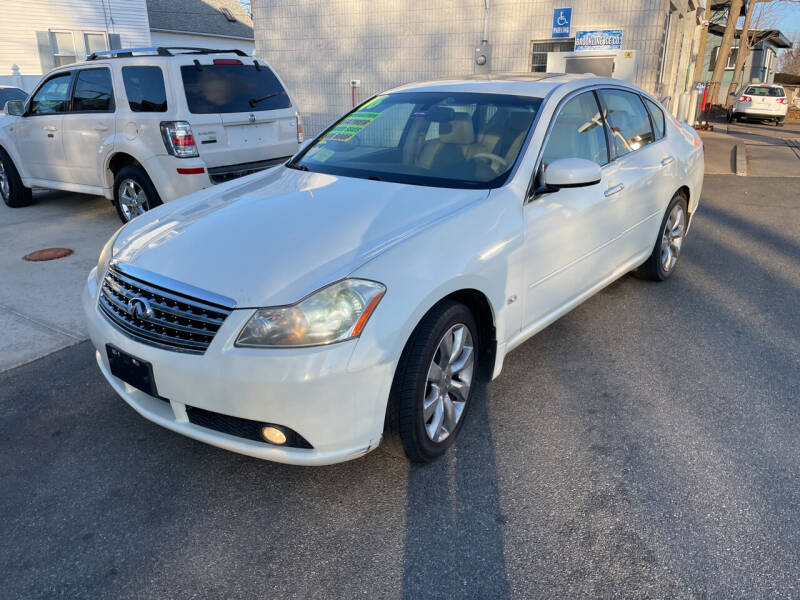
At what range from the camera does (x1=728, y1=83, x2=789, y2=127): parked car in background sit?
25172 millimetres

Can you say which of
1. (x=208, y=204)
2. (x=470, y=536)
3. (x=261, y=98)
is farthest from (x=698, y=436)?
(x=261, y=98)

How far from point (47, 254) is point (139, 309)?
13.9ft

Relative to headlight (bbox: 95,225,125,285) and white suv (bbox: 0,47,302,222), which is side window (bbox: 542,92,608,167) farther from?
white suv (bbox: 0,47,302,222)

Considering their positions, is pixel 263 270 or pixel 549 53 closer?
pixel 263 270

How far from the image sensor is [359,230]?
287 cm

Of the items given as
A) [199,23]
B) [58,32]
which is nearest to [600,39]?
[58,32]

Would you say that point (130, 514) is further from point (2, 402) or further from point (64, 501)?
point (2, 402)

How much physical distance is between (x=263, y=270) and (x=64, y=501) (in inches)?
51.6

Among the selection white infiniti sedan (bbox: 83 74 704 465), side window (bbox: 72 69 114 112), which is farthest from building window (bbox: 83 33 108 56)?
white infiniti sedan (bbox: 83 74 704 465)

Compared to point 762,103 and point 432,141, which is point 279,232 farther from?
point 762,103

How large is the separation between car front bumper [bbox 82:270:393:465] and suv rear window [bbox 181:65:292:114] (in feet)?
14.8

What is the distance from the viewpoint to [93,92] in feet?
23.2

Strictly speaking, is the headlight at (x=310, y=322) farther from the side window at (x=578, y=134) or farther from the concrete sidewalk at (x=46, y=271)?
the concrete sidewalk at (x=46, y=271)

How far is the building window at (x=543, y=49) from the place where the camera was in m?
12.9
